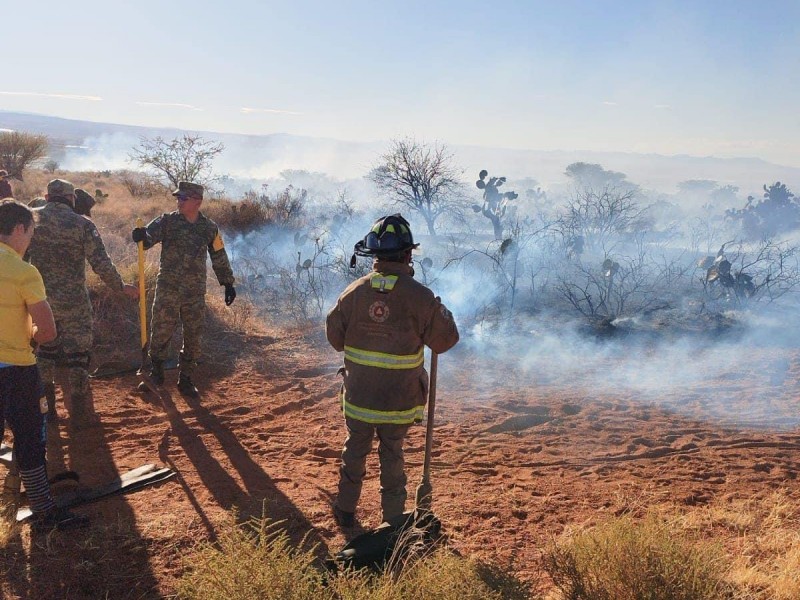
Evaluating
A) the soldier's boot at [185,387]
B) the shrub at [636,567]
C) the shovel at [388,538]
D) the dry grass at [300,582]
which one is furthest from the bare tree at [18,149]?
the shrub at [636,567]

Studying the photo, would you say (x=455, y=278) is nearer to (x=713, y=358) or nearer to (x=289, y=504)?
(x=713, y=358)

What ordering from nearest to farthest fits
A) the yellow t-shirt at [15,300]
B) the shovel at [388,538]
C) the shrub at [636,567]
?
the shrub at [636,567], the shovel at [388,538], the yellow t-shirt at [15,300]

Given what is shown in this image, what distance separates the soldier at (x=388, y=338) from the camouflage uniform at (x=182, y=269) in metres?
2.87

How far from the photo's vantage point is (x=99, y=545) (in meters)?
3.29

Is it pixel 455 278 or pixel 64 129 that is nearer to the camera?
pixel 455 278

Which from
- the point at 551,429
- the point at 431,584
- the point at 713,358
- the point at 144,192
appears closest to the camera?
the point at 431,584

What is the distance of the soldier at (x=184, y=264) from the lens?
18.4 feet

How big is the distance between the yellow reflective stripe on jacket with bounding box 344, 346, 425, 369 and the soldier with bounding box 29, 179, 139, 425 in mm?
2673

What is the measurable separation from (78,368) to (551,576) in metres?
4.24

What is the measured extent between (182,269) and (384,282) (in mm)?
3247

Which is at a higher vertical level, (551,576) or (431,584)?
(431,584)

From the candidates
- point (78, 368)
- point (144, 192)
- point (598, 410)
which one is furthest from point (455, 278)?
point (144, 192)

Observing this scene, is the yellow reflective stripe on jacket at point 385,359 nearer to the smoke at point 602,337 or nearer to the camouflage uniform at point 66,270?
the camouflage uniform at point 66,270

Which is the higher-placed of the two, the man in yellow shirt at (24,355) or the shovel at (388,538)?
the man in yellow shirt at (24,355)
